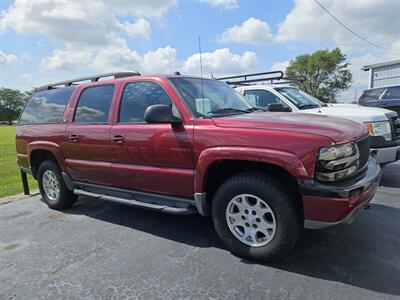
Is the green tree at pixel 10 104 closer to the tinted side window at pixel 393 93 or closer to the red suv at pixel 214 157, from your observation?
the tinted side window at pixel 393 93

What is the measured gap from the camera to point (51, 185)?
18.3 ft

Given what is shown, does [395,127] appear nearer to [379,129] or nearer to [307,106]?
[379,129]

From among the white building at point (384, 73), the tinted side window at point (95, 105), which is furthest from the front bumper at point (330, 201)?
the white building at point (384, 73)

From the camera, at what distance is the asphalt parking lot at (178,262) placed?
2.96 metres

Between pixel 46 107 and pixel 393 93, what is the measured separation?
33.9 feet

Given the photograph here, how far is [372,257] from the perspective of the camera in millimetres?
3391

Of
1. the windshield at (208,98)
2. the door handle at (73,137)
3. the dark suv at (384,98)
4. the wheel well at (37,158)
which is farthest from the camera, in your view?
the dark suv at (384,98)

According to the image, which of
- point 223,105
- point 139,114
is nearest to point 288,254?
point 223,105

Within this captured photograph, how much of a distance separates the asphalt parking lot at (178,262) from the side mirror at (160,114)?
139 cm

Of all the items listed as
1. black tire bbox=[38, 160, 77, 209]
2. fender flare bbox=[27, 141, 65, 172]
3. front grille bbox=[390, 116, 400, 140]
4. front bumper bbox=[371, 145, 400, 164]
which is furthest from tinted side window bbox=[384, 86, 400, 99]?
fender flare bbox=[27, 141, 65, 172]

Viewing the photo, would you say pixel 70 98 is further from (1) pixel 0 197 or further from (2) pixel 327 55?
(2) pixel 327 55

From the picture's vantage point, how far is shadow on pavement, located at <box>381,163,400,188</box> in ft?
19.8

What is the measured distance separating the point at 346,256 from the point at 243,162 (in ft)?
4.44

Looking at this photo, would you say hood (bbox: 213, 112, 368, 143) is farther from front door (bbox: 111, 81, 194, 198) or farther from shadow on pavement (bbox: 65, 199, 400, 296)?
shadow on pavement (bbox: 65, 199, 400, 296)
